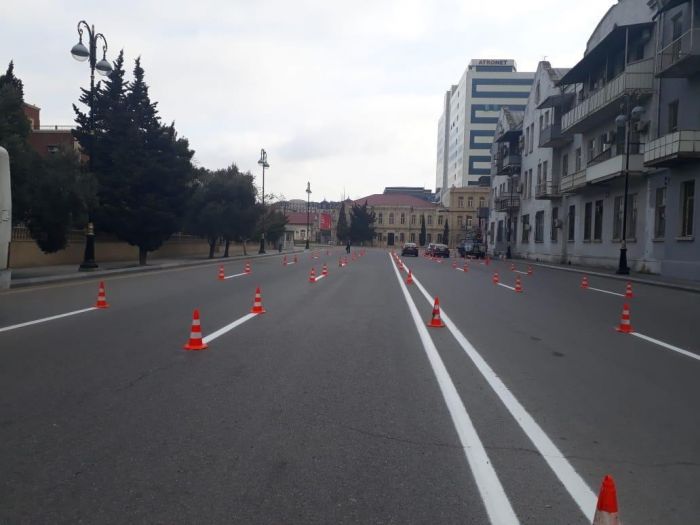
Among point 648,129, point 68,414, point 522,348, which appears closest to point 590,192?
point 648,129

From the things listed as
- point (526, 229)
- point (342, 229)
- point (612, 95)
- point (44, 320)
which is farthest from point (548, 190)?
point (342, 229)

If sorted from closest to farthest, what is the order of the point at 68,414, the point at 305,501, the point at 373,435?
the point at 305,501 → the point at 373,435 → the point at 68,414

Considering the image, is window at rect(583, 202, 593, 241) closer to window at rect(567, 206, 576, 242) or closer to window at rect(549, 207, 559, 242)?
window at rect(567, 206, 576, 242)

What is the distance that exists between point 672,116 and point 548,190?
17748mm

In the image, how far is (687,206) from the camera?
2511cm

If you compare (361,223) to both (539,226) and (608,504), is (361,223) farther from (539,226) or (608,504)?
(608,504)

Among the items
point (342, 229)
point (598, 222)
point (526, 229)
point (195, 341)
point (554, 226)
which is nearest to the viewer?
point (195, 341)

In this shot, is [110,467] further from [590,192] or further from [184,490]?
[590,192]

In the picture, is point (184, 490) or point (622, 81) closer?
point (184, 490)

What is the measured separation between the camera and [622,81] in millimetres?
28281

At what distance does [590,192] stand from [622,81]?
10263 mm

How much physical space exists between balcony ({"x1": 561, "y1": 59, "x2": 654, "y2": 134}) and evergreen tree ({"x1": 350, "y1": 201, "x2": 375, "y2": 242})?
80751 mm

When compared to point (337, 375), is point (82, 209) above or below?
above

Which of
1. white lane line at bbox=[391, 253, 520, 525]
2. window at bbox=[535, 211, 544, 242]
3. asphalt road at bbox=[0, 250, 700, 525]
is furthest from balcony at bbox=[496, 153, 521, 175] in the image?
white lane line at bbox=[391, 253, 520, 525]
